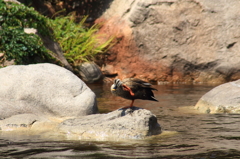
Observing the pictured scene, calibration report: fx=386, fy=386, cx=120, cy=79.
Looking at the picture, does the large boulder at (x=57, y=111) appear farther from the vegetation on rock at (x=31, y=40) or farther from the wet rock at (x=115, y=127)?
the vegetation on rock at (x=31, y=40)

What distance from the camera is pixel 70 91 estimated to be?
7.20 m

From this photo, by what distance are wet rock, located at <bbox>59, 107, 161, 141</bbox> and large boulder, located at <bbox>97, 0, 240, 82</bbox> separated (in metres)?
7.40

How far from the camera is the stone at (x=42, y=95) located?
22.9 ft

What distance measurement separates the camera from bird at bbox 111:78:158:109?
5.70m

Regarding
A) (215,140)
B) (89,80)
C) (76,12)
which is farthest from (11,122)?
(76,12)

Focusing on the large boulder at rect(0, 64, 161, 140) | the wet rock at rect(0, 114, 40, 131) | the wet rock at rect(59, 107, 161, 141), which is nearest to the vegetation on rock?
the large boulder at rect(0, 64, 161, 140)

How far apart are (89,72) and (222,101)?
548cm

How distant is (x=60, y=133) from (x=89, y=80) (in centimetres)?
660

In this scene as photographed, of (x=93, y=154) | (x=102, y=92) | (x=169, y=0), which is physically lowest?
(x=93, y=154)

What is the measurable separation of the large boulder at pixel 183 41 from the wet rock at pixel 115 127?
7.40 metres

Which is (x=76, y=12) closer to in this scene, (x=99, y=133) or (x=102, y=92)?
(x=102, y=92)

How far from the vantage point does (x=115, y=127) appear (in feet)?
19.4

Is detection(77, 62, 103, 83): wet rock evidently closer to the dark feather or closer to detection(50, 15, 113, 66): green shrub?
detection(50, 15, 113, 66): green shrub

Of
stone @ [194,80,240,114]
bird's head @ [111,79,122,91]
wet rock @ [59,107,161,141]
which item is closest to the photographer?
bird's head @ [111,79,122,91]
